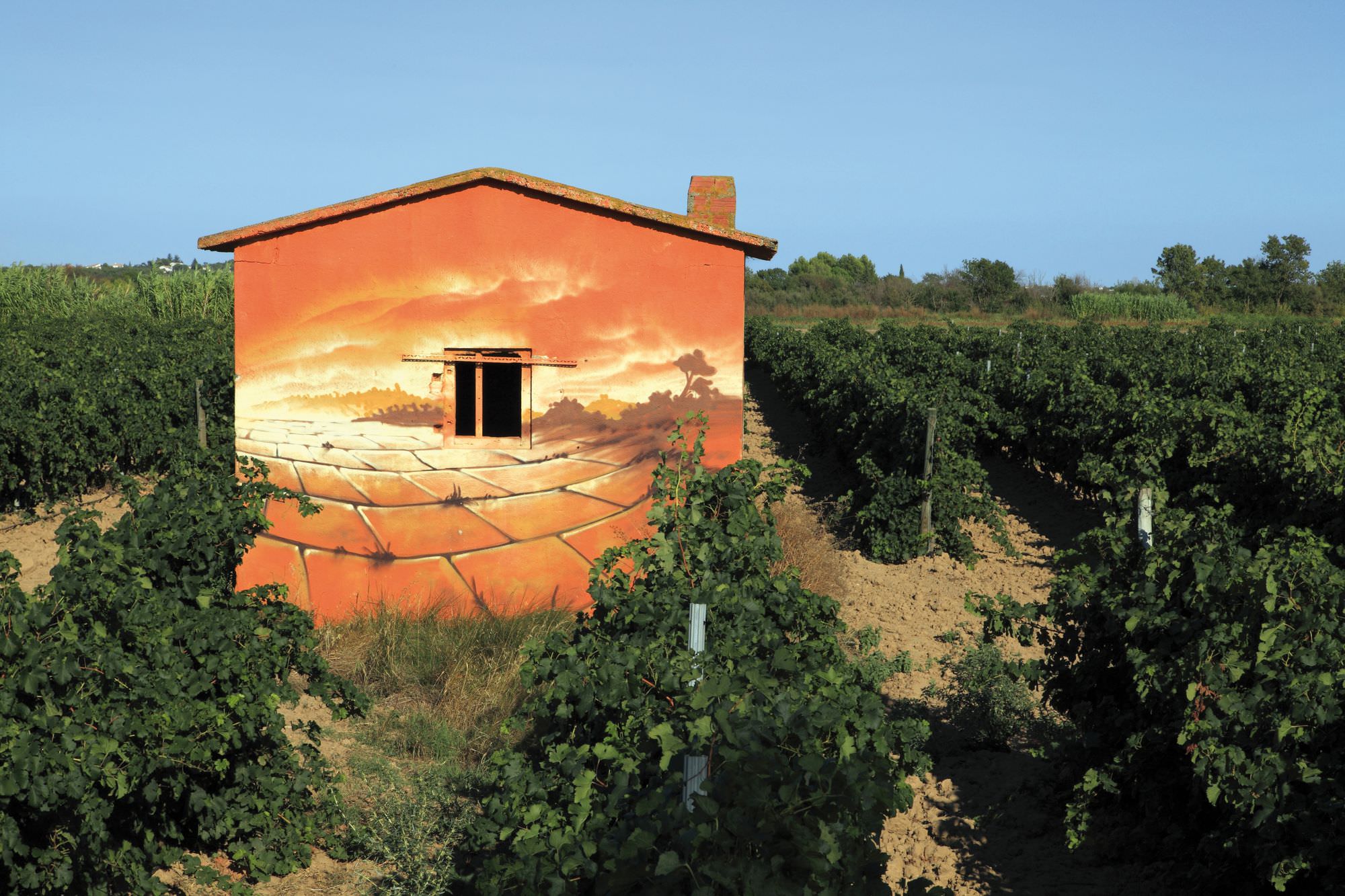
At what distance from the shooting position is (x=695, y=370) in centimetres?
1040

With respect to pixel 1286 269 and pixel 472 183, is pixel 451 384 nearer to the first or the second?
pixel 472 183

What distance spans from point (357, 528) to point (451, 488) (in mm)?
912

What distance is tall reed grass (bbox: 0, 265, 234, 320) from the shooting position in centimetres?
3042

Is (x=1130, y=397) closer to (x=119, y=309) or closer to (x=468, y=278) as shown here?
(x=468, y=278)

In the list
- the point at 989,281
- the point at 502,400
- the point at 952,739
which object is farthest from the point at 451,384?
the point at 989,281

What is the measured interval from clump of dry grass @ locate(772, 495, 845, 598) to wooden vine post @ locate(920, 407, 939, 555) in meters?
0.98

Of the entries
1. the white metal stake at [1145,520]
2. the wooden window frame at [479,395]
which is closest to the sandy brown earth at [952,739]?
the white metal stake at [1145,520]

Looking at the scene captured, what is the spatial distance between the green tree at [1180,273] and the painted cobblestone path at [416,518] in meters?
55.5

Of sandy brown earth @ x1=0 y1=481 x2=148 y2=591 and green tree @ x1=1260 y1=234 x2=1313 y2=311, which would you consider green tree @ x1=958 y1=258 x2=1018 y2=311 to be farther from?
sandy brown earth @ x1=0 y1=481 x2=148 y2=591

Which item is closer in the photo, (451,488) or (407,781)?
(407,781)

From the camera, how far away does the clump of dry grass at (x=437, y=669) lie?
7.57 m

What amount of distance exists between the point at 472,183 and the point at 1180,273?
63462 mm

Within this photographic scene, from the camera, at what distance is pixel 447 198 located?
Result: 33.1 feet

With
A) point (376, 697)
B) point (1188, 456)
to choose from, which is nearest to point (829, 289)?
point (1188, 456)
